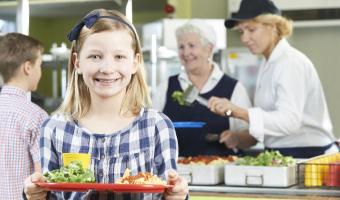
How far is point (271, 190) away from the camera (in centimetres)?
310

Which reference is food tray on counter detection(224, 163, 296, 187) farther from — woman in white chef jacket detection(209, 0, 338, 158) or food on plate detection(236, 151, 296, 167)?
woman in white chef jacket detection(209, 0, 338, 158)

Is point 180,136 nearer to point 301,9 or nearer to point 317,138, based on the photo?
point 317,138

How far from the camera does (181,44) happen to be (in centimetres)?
432

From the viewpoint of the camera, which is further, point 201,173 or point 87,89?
point 201,173

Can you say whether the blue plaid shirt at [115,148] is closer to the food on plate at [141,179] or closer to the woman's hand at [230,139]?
the food on plate at [141,179]

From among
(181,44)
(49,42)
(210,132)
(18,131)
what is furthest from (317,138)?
(49,42)

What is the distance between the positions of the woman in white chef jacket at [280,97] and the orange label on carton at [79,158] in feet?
5.72

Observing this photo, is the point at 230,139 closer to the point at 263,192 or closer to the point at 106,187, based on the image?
the point at 263,192

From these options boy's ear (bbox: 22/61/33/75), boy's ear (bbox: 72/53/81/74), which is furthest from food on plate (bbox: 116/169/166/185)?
boy's ear (bbox: 22/61/33/75)

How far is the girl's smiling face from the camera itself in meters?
1.86

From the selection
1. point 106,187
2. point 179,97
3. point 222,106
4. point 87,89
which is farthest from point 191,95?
point 106,187

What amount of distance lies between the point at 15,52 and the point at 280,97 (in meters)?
1.17

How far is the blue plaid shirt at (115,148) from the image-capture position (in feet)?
6.19

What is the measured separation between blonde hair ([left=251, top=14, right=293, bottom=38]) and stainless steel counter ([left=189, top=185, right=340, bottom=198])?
957mm
